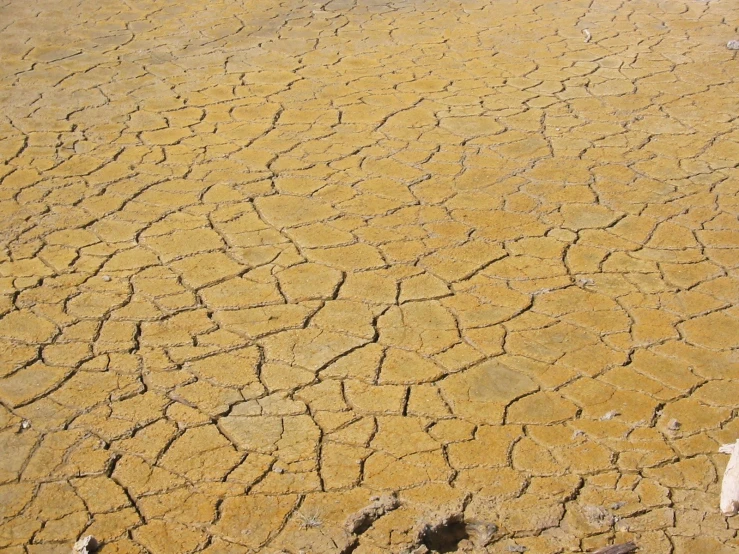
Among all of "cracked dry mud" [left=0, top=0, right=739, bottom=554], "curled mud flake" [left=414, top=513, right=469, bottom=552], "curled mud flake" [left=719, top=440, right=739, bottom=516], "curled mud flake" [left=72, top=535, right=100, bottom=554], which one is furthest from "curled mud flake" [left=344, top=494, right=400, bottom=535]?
"curled mud flake" [left=719, top=440, right=739, bottom=516]

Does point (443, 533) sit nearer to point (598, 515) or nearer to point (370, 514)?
point (370, 514)

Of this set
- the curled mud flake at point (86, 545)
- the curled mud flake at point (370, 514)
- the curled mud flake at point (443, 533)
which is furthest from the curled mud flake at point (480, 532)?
the curled mud flake at point (86, 545)

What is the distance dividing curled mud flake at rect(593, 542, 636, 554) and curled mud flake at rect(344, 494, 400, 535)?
636 millimetres

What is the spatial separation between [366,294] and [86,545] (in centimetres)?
168

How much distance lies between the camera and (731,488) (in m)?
2.81

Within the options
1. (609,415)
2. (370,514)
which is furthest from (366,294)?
(370,514)

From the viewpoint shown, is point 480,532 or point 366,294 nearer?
point 480,532

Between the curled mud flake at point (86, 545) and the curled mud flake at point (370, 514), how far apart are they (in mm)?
753

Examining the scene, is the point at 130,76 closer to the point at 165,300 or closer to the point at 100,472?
the point at 165,300

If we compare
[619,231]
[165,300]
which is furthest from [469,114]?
[165,300]

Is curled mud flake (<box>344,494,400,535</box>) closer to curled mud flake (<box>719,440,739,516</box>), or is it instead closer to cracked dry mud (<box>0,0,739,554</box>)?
cracked dry mud (<box>0,0,739,554</box>)

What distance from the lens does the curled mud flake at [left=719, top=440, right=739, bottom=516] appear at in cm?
279

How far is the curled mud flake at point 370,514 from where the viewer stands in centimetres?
277

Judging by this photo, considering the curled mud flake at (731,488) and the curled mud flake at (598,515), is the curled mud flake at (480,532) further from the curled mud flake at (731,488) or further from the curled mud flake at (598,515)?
the curled mud flake at (731,488)
